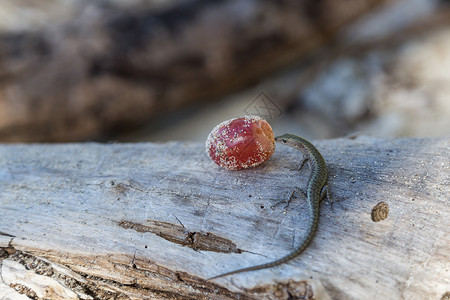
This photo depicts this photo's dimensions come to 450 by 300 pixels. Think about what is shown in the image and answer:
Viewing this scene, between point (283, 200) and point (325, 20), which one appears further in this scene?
point (325, 20)

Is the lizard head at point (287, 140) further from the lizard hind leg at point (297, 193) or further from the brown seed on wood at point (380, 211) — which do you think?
the brown seed on wood at point (380, 211)

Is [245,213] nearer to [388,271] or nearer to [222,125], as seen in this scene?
[222,125]

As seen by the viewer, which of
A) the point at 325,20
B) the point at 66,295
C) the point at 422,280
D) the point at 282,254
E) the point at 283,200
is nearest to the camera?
the point at 422,280

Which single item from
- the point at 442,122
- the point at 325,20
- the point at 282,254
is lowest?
the point at 282,254

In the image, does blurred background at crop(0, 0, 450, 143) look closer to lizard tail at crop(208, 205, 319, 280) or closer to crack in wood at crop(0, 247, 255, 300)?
lizard tail at crop(208, 205, 319, 280)

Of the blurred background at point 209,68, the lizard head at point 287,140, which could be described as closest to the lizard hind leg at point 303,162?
the lizard head at point 287,140

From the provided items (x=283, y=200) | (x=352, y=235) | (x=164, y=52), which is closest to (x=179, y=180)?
(x=283, y=200)
